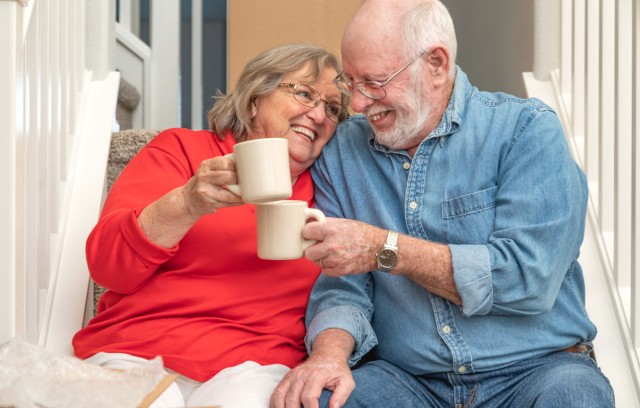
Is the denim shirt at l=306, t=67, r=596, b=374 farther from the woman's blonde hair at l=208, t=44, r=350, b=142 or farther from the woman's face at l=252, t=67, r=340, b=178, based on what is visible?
the woman's blonde hair at l=208, t=44, r=350, b=142

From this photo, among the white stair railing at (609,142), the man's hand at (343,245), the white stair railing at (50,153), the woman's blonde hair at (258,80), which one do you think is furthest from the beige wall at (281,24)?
the man's hand at (343,245)

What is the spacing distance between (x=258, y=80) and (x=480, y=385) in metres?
0.77

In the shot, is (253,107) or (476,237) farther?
(253,107)

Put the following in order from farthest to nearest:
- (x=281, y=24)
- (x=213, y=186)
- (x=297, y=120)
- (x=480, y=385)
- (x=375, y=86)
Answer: (x=281, y=24), (x=297, y=120), (x=375, y=86), (x=480, y=385), (x=213, y=186)

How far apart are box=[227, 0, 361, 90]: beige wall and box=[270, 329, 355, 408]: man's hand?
1.51 metres

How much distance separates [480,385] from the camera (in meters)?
1.56

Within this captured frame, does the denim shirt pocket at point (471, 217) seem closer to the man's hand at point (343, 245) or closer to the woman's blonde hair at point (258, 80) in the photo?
the man's hand at point (343, 245)

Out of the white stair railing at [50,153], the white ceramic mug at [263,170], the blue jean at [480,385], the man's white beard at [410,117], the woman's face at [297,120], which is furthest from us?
the woman's face at [297,120]

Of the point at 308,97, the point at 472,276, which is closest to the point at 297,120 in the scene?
the point at 308,97

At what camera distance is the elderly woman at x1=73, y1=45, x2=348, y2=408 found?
1506 mm

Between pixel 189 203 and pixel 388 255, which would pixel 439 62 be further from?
pixel 189 203

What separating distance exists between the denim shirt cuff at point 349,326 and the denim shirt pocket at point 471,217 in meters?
0.23

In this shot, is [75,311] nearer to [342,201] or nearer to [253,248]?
[253,248]

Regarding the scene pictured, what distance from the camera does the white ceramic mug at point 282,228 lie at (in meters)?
1.41
